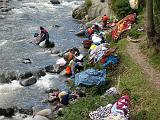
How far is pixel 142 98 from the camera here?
21438mm

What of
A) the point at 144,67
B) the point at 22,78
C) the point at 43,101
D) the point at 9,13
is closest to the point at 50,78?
the point at 22,78

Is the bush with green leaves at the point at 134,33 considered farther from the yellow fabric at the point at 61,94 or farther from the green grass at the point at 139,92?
the yellow fabric at the point at 61,94

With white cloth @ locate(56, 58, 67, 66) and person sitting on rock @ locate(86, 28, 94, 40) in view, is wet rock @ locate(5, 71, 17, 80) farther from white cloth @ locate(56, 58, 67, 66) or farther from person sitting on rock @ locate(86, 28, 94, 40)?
person sitting on rock @ locate(86, 28, 94, 40)

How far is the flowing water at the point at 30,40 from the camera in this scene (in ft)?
83.7

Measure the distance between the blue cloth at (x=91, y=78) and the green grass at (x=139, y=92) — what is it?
3.32 feet

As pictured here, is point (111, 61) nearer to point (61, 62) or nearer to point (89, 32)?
point (61, 62)

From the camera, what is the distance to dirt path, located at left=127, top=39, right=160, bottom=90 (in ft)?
75.3

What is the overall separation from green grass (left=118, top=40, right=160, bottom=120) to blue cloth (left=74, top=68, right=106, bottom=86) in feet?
3.32

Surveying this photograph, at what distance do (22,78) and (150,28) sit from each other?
27.7 feet

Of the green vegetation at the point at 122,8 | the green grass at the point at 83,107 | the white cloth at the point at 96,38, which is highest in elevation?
the green vegetation at the point at 122,8

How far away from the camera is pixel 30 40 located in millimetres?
36000

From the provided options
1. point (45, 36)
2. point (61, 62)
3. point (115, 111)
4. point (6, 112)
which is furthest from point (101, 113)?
point (45, 36)

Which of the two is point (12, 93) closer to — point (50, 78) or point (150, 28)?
point (50, 78)

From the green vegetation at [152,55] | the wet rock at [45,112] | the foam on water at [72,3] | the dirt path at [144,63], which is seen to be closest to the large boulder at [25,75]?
the wet rock at [45,112]
